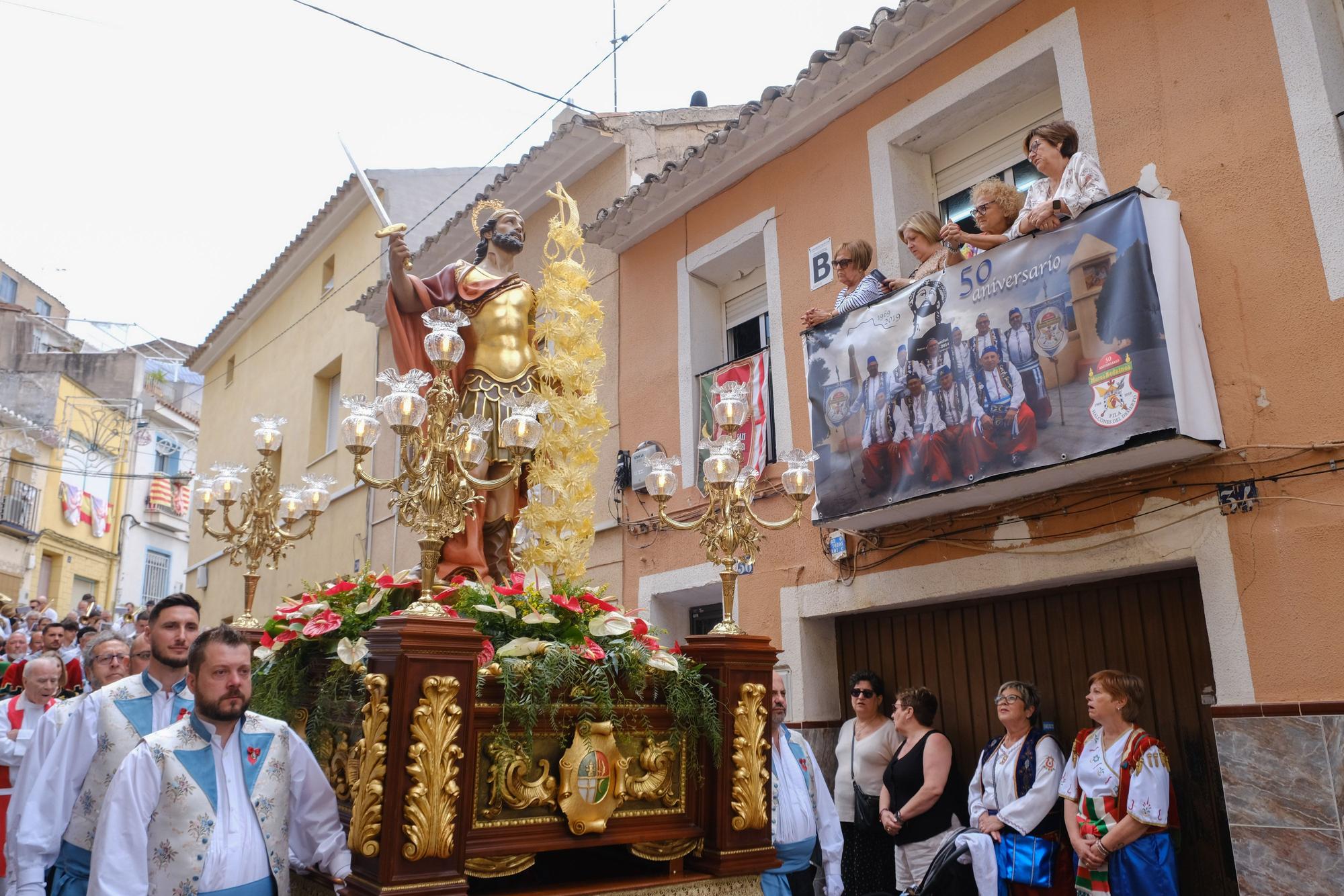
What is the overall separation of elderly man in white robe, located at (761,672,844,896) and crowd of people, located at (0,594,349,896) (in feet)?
6.07

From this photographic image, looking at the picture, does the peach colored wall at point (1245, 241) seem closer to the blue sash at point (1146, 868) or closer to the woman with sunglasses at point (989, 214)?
the woman with sunglasses at point (989, 214)

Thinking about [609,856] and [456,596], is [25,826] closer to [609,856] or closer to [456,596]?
[456,596]

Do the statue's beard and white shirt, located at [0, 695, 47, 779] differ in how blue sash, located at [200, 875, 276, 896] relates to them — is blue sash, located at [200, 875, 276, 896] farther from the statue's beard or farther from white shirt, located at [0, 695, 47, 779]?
the statue's beard

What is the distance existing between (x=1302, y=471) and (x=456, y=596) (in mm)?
3893

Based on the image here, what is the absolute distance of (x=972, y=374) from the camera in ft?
19.3

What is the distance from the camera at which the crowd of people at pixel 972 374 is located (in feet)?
18.2

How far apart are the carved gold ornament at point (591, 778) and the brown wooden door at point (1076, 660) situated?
11.2ft

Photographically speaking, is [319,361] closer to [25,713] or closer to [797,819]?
[25,713]

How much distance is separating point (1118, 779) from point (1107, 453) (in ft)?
5.01

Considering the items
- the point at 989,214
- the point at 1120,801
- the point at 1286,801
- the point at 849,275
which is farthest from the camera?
the point at 849,275

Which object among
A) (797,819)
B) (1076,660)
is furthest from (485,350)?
(1076,660)

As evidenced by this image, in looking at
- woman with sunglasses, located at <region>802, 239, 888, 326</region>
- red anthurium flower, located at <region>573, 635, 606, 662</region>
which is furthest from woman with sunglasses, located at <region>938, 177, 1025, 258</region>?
red anthurium flower, located at <region>573, 635, 606, 662</region>

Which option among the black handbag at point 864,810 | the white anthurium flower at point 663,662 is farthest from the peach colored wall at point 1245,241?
the white anthurium flower at point 663,662

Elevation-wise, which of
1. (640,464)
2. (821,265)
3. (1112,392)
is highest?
(821,265)
